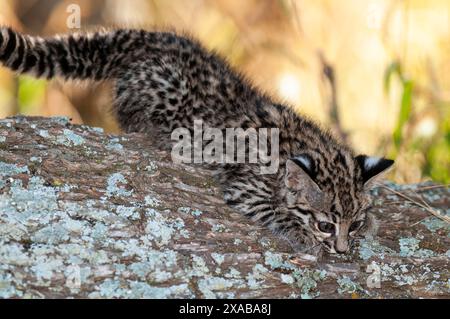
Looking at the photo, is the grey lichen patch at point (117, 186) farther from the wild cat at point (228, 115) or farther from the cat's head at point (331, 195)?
the cat's head at point (331, 195)

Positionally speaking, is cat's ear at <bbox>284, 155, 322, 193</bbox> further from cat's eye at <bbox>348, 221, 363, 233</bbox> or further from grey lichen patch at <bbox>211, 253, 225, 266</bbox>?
grey lichen patch at <bbox>211, 253, 225, 266</bbox>

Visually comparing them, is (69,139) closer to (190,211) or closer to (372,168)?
(190,211)

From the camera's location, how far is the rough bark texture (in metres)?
4.73

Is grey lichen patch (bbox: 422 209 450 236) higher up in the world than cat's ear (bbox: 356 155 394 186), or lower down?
lower down

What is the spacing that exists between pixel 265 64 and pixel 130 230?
8.59 metres

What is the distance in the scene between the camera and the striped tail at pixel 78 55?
7695 millimetres

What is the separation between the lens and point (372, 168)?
637cm

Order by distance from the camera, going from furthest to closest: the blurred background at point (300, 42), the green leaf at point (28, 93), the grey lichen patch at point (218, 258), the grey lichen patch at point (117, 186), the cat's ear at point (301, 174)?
the blurred background at point (300, 42) < the green leaf at point (28, 93) < the cat's ear at point (301, 174) < the grey lichen patch at point (117, 186) < the grey lichen patch at point (218, 258)

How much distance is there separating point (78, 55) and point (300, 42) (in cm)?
638

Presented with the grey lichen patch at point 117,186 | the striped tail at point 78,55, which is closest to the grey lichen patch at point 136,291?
the grey lichen patch at point 117,186

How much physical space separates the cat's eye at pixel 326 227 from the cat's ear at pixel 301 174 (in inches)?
12.0

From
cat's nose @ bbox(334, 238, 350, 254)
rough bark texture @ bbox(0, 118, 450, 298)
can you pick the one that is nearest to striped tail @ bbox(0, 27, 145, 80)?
rough bark texture @ bbox(0, 118, 450, 298)

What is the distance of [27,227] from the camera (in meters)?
4.91

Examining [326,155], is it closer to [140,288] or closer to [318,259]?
[318,259]
